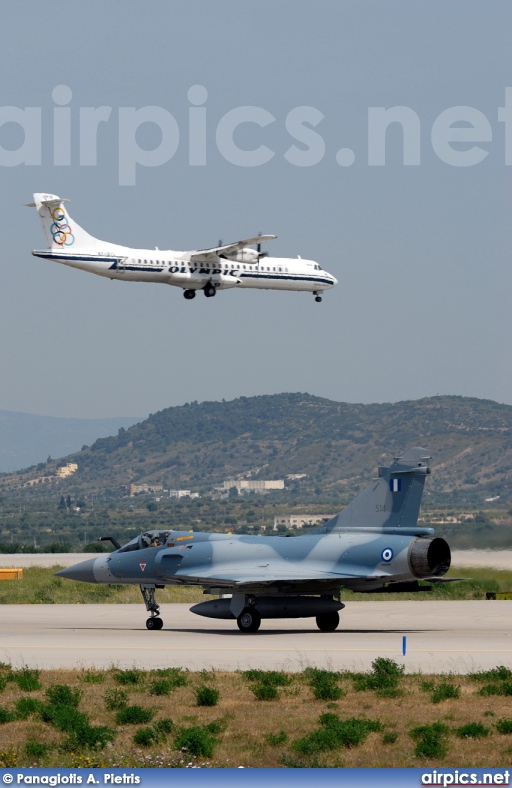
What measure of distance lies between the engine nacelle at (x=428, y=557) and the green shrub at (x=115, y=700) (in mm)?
11169

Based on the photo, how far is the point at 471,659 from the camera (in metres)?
23.8

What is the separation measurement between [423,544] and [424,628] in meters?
4.17

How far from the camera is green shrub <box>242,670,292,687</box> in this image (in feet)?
65.7

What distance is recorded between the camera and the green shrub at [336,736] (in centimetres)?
1467

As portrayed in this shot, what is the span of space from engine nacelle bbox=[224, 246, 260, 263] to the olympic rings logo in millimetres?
7994

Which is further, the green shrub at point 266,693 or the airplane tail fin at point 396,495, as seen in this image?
the airplane tail fin at point 396,495

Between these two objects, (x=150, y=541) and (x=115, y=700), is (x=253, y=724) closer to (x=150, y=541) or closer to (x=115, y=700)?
(x=115, y=700)

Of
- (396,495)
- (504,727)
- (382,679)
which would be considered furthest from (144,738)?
(396,495)

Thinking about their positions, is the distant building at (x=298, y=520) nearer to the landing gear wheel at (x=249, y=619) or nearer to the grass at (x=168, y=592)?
the grass at (x=168, y=592)

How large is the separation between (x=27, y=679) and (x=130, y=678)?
1.67 m

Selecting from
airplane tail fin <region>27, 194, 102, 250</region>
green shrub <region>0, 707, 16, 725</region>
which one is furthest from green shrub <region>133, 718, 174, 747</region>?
airplane tail fin <region>27, 194, 102, 250</region>

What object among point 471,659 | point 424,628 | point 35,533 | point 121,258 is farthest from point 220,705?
point 35,533

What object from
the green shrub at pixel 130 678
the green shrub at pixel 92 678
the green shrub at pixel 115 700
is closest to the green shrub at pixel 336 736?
the green shrub at pixel 115 700

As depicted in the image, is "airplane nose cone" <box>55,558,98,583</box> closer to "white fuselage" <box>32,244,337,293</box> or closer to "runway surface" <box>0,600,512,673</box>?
"runway surface" <box>0,600,512,673</box>
